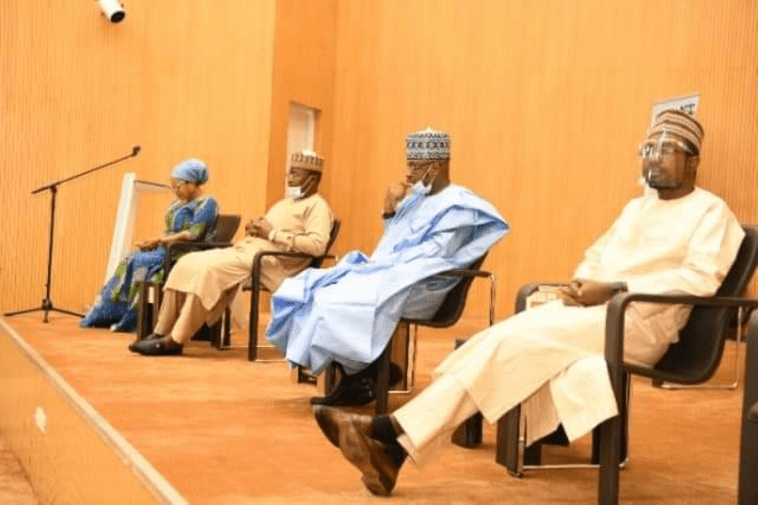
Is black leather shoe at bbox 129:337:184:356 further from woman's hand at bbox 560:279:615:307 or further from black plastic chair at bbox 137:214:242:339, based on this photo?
woman's hand at bbox 560:279:615:307

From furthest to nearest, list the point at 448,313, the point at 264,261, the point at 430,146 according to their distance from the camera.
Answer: the point at 264,261 < the point at 430,146 < the point at 448,313

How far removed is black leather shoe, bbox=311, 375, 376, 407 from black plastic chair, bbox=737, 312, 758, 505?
80.2 inches

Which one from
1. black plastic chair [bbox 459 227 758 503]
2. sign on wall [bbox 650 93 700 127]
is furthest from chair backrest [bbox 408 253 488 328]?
sign on wall [bbox 650 93 700 127]

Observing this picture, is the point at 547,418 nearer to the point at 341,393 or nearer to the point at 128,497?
the point at 128,497

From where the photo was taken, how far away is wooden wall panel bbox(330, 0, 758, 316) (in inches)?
276

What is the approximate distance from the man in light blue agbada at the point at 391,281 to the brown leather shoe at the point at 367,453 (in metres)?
1.03

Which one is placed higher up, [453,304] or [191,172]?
[191,172]

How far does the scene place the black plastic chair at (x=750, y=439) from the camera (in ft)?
7.90

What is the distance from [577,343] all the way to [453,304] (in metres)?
1.27

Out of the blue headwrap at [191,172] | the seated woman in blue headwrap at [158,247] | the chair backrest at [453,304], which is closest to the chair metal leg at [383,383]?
the chair backrest at [453,304]

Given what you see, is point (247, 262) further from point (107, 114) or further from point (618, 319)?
point (107, 114)

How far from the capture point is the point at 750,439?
245 cm

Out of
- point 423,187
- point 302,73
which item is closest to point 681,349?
point 423,187

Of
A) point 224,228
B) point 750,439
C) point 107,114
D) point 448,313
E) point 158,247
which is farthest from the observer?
point 107,114
